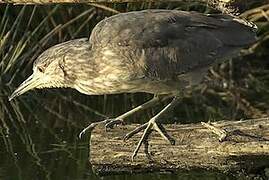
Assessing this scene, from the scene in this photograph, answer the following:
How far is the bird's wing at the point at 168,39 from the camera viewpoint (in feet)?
13.9

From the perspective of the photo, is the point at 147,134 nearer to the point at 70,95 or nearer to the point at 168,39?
the point at 168,39

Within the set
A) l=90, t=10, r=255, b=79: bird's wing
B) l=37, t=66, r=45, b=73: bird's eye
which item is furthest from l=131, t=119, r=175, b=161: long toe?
Result: l=37, t=66, r=45, b=73: bird's eye

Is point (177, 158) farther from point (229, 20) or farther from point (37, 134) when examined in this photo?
point (37, 134)

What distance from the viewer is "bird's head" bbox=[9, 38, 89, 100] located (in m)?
4.36

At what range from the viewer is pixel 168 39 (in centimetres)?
434

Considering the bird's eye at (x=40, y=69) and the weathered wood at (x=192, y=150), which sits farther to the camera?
the bird's eye at (x=40, y=69)

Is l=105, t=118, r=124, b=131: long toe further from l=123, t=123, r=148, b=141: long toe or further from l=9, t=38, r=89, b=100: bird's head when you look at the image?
l=9, t=38, r=89, b=100: bird's head

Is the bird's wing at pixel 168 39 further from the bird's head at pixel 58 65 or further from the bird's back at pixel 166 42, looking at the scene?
the bird's head at pixel 58 65

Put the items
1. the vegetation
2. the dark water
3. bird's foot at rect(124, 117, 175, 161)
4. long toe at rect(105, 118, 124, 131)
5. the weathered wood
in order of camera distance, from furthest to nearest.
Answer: the vegetation < the dark water < long toe at rect(105, 118, 124, 131) < bird's foot at rect(124, 117, 175, 161) < the weathered wood

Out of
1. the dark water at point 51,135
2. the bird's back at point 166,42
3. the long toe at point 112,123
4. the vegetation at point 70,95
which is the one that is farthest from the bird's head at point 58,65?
the vegetation at point 70,95

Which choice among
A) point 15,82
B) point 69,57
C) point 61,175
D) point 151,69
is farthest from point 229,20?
point 15,82

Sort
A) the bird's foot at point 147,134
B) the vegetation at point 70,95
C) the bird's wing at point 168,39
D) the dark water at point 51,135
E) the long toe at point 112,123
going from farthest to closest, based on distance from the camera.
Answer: the vegetation at point 70,95, the dark water at point 51,135, the long toe at point 112,123, the bird's wing at point 168,39, the bird's foot at point 147,134

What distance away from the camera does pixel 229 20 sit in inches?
182

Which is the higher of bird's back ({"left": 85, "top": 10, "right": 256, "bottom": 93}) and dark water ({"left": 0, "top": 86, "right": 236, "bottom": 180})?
bird's back ({"left": 85, "top": 10, "right": 256, "bottom": 93})
